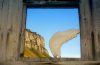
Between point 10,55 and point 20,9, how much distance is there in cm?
68

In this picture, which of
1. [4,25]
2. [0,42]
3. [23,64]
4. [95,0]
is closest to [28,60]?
[23,64]

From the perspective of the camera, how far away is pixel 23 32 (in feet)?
7.98

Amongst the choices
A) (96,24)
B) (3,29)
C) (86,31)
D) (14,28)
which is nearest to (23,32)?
(14,28)

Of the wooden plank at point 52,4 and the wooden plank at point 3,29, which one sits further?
the wooden plank at point 52,4

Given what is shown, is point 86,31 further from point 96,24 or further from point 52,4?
point 52,4

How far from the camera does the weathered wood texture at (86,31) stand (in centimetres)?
226

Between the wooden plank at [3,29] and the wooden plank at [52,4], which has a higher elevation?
the wooden plank at [52,4]

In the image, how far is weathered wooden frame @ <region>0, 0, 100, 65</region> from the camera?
7.32 feet

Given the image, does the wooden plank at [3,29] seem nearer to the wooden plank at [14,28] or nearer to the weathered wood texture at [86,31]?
the wooden plank at [14,28]

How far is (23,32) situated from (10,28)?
0.20 metres

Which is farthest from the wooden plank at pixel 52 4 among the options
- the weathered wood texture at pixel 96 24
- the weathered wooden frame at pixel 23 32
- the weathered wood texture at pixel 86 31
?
the weathered wood texture at pixel 96 24

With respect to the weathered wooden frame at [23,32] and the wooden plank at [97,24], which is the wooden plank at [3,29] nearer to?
the weathered wooden frame at [23,32]

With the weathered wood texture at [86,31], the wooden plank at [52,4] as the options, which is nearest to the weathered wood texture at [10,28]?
the wooden plank at [52,4]

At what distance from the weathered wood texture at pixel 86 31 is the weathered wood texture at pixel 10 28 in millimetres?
859
